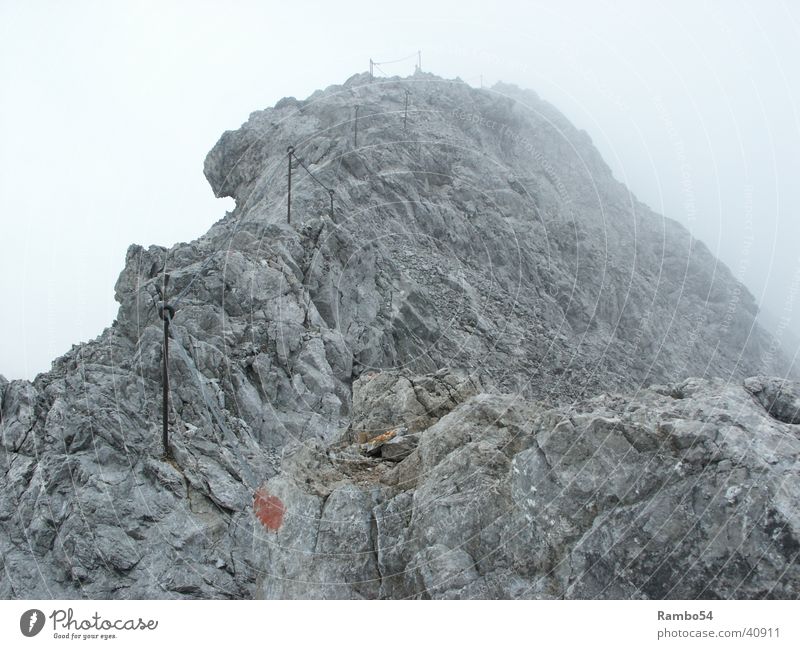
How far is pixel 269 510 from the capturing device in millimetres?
13031

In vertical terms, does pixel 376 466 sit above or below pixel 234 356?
below

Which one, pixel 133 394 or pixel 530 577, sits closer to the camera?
pixel 530 577

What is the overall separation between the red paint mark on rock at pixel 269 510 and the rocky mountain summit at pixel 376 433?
0.25 ft

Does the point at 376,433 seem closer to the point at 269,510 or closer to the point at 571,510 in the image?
the point at 269,510

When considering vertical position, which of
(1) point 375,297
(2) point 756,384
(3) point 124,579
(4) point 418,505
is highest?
(1) point 375,297

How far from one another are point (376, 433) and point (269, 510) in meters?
3.99

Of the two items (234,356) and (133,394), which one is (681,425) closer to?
(133,394)

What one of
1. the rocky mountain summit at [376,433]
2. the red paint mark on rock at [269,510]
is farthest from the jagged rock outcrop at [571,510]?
the red paint mark on rock at [269,510]

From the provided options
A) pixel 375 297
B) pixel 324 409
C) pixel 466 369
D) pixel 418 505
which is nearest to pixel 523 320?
pixel 466 369

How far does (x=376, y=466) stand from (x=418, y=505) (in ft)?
8.20

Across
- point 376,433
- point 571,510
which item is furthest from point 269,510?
point 571,510

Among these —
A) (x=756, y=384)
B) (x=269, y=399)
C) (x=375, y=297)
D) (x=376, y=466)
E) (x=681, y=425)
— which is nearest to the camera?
(x=681, y=425)

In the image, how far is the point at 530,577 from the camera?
1005 cm

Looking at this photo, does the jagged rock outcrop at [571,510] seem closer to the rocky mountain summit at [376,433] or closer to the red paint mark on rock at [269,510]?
the rocky mountain summit at [376,433]
